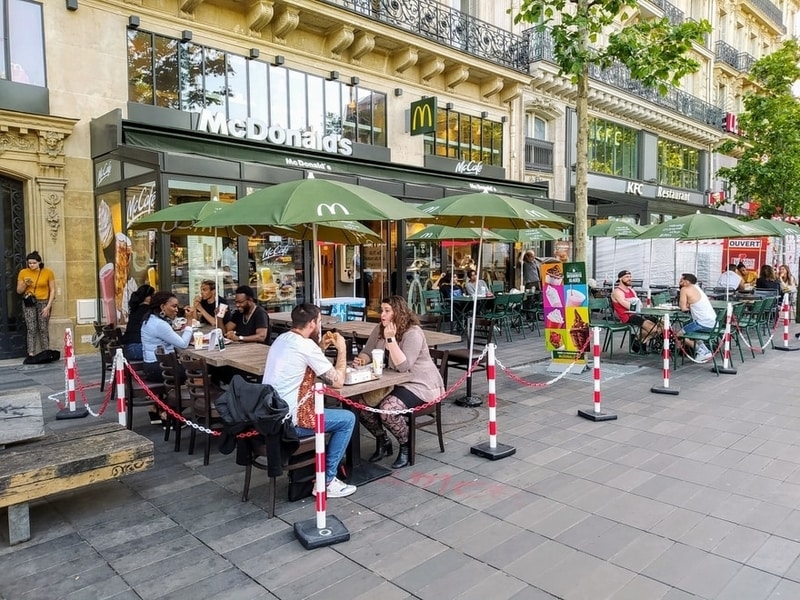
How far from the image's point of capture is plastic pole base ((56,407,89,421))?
6.70 meters

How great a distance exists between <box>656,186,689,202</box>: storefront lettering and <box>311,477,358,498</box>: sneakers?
26.9m

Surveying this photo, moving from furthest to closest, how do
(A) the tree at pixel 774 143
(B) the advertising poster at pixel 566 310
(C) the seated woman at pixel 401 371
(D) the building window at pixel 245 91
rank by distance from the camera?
(A) the tree at pixel 774 143, (D) the building window at pixel 245 91, (B) the advertising poster at pixel 566 310, (C) the seated woman at pixel 401 371

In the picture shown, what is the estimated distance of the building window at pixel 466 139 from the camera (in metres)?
17.8

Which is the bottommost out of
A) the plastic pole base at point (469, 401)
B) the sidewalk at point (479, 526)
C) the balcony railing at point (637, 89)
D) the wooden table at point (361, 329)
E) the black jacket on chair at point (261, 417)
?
the sidewalk at point (479, 526)

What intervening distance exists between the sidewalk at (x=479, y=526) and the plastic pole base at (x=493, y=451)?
0.26ft

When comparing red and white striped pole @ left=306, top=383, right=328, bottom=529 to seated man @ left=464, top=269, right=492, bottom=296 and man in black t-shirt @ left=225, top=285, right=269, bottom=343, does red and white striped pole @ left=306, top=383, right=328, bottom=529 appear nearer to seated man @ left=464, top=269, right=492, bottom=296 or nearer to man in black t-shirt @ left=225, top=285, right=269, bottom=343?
man in black t-shirt @ left=225, top=285, right=269, bottom=343

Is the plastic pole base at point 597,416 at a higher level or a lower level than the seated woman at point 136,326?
lower

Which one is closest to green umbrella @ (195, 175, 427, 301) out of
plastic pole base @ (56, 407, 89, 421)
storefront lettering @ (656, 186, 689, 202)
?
plastic pole base @ (56, 407, 89, 421)

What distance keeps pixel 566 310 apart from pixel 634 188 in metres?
19.4

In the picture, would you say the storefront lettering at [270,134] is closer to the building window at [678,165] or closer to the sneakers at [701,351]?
the sneakers at [701,351]

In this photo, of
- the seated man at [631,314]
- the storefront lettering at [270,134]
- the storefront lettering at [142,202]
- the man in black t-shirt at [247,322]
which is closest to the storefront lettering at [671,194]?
the storefront lettering at [270,134]

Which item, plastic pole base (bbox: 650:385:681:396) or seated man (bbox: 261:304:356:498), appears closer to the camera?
seated man (bbox: 261:304:356:498)

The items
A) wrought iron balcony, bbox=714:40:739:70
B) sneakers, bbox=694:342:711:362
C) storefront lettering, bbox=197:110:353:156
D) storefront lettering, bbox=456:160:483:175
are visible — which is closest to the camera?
sneakers, bbox=694:342:711:362

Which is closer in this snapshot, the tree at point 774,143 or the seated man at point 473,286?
the seated man at point 473,286
